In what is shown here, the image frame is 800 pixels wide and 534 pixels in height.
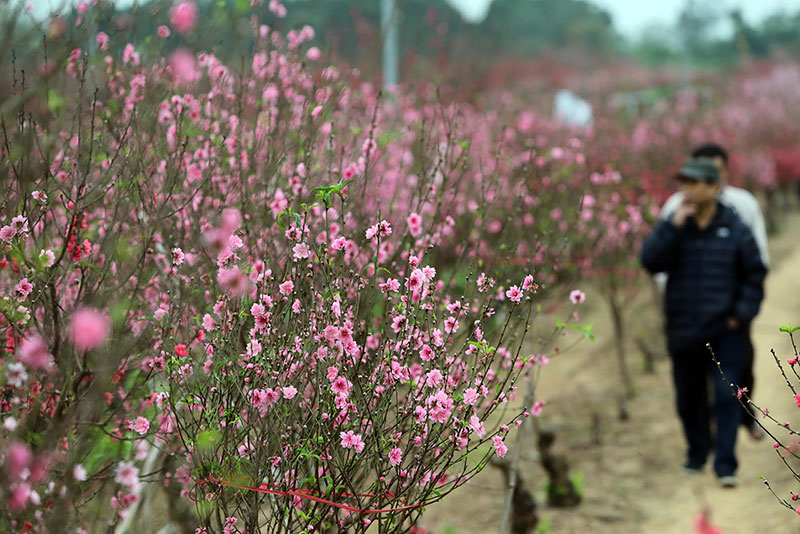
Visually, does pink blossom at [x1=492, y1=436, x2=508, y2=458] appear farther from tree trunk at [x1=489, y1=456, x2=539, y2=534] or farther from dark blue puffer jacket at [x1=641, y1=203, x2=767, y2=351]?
dark blue puffer jacket at [x1=641, y1=203, x2=767, y2=351]

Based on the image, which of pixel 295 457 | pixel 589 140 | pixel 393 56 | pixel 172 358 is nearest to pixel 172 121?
pixel 172 358

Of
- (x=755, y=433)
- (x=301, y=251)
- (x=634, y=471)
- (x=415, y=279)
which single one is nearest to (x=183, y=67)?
(x=301, y=251)

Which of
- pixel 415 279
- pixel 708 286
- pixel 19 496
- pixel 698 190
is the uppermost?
pixel 698 190

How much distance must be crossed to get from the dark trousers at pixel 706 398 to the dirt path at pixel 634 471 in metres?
0.23

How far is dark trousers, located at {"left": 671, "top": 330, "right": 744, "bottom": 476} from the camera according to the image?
532 centimetres

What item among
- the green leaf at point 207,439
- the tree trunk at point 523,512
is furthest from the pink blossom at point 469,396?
the tree trunk at point 523,512

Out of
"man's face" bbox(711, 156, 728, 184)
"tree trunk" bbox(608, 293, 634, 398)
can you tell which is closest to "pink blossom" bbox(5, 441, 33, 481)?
"man's face" bbox(711, 156, 728, 184)

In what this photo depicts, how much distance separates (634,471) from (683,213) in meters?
2.19

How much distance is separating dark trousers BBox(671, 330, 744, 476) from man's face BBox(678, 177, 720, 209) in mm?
844

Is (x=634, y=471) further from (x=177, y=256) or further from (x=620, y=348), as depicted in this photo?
(x=177, y=256)

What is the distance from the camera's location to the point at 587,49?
46.2 m

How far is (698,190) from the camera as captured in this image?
210 inches

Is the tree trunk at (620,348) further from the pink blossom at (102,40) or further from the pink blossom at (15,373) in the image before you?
the pink blossom at (15,373)

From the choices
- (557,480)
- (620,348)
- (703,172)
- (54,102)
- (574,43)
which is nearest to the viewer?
(54,102)
